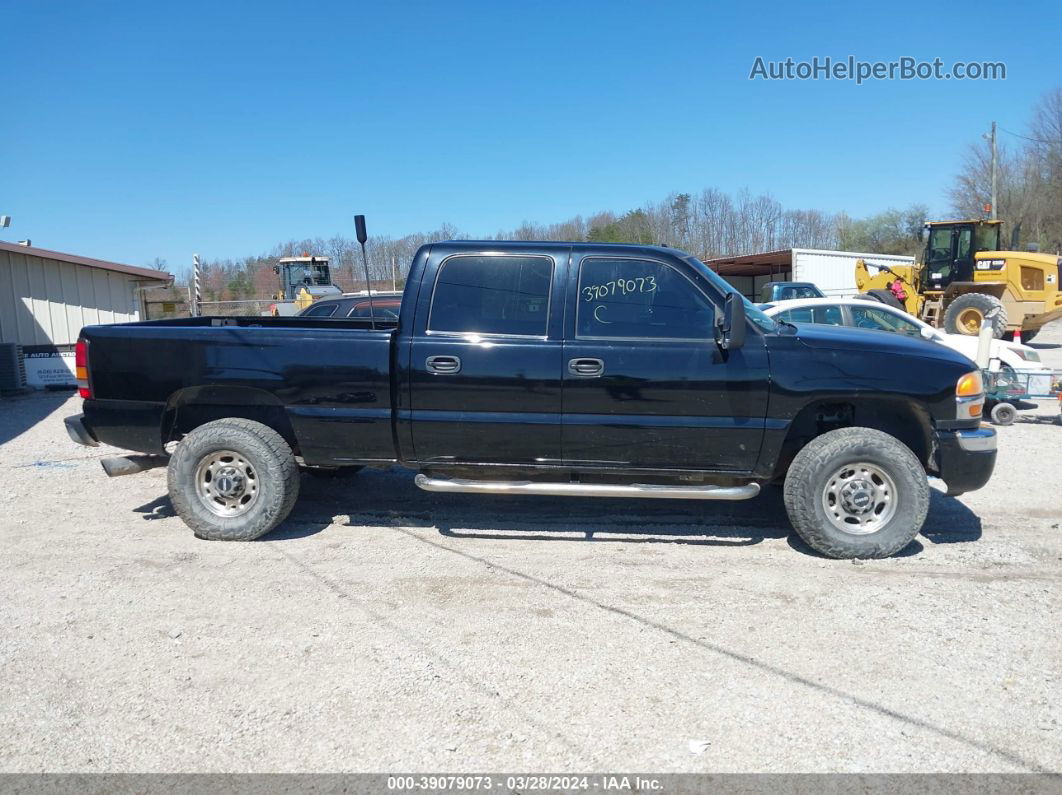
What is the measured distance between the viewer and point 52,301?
16.0m

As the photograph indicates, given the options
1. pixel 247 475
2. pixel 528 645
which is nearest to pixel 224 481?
pixel 247 475

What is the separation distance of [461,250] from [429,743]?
3.25 m

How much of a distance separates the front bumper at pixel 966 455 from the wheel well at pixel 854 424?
0.25m

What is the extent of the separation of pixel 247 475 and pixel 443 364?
1645 mm

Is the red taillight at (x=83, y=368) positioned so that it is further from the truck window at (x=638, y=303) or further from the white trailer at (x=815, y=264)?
the white trailer at (x=815, y=264)

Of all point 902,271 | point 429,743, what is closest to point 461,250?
point 429,743

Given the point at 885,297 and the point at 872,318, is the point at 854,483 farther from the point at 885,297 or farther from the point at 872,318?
the point at 885,297

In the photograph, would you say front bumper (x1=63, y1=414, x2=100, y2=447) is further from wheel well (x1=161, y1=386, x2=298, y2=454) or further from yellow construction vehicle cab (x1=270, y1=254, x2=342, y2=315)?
yellow construction vehicle cab (x1=270, y1=254, x2=342, y2=315)

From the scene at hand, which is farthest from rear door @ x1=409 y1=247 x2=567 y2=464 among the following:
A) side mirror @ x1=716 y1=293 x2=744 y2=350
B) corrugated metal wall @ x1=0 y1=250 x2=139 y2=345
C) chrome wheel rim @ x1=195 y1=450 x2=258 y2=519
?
corrugated metal wall @ x1=0 y1=250 x2=139 y2=345

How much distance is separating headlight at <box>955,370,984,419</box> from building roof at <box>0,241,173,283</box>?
16586 millimetres

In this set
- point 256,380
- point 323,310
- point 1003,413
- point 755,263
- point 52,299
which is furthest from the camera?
point 755,263

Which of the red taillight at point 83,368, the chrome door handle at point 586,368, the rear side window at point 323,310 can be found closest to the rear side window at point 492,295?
the chrome door handle at point 586,368

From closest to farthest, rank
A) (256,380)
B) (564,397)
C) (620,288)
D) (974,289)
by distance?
(564,397) → (620,288) → (256,380) → (974,289)

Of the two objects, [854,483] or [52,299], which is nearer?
[854,483]
